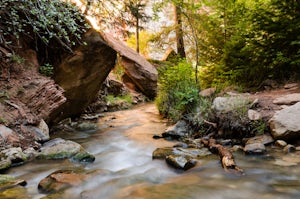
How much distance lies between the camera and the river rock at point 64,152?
482cm

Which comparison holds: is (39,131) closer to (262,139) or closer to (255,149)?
Result: (255,149)

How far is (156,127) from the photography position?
7484 mm

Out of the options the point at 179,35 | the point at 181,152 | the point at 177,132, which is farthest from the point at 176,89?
the point at 179,35

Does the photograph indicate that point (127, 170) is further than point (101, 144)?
No

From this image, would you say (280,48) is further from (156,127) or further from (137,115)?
(137,115)

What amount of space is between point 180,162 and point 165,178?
1.35 feet

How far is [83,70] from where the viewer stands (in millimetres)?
7434

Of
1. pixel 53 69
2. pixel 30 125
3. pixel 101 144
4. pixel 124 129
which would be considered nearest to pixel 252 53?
pixel 124 129

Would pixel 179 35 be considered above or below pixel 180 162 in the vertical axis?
above

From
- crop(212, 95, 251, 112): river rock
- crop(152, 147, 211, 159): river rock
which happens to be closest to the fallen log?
crop(152, 147, 211, 159): river rock

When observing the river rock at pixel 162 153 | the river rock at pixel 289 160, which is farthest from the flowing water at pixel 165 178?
the river rock at pixel 162 153

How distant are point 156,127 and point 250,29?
341 cm

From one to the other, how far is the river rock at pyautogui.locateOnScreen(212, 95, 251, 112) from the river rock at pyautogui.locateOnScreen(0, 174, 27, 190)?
3.84 m

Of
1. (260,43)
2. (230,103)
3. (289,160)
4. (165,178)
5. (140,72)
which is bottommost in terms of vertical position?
(165,178)
